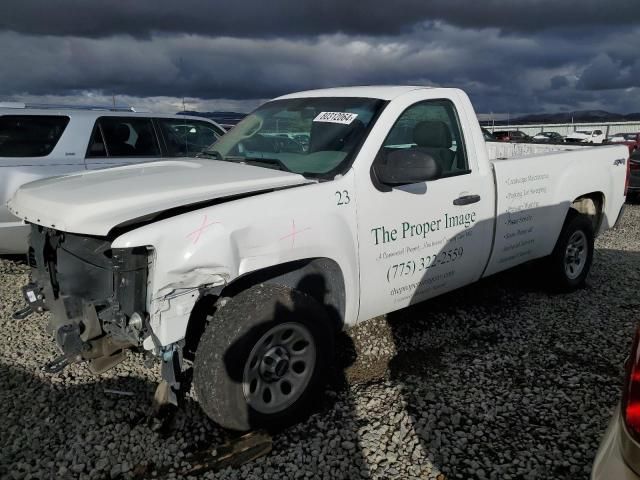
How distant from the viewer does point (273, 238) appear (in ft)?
8.99

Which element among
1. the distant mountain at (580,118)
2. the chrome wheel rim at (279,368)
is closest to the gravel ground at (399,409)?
the chrome wheel rim at (279,368)

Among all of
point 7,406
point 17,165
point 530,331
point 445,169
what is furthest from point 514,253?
point 17,165

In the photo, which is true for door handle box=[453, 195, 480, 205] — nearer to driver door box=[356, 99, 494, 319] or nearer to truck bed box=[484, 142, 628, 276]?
driver door box=[356, 99, 494, 319]

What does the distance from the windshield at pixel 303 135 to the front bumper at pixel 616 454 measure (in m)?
2.03

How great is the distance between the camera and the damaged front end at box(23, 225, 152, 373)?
8.13 ft

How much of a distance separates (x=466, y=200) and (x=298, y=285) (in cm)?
151

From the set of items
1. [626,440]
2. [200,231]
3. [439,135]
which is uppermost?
[439,135]

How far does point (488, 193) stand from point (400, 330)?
139 centimetres

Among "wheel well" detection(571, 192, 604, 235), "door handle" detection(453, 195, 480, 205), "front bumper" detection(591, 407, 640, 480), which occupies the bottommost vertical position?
"front bumper" detection(591, 407, 640, 480)

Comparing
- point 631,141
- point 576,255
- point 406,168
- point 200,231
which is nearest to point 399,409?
point 406,168

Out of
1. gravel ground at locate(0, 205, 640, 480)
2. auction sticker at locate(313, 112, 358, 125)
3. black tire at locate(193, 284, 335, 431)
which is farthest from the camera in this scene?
auction sticker at locate(313, 112, 358, 125)

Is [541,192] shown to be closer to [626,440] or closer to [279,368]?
[279,368]

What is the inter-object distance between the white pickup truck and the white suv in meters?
2.27

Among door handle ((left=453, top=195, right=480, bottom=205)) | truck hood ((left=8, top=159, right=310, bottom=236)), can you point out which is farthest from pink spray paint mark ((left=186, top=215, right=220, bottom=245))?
door handle ((left=453, top=195, right=480, bottom=205))
